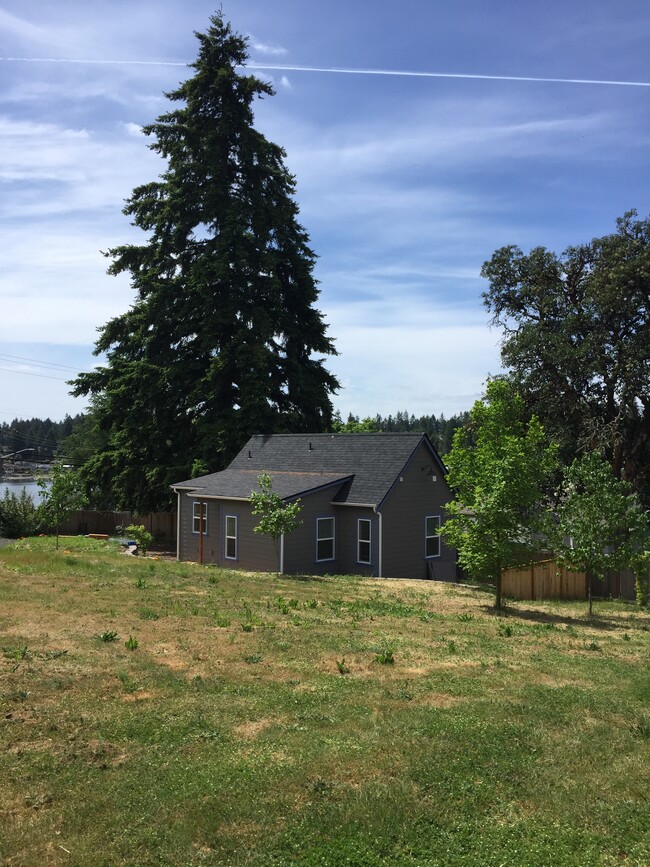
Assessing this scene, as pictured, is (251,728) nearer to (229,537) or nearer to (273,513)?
(273,513)

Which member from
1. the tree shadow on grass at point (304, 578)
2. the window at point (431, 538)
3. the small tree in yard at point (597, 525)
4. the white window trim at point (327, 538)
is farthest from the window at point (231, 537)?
the small tree in yard at point (597, 525)

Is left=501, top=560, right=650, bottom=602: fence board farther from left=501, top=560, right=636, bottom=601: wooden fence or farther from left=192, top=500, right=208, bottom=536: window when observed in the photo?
left=192, top=500, right=208, bottom=536: window

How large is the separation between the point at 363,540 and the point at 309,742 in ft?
62.5

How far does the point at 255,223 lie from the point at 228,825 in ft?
122

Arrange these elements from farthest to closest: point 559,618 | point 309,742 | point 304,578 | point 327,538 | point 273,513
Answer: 1. point 327,538
2. point 273,513
3. point 304,578
4. point 559,618
5. point 309,742

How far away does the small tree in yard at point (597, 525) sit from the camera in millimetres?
21641

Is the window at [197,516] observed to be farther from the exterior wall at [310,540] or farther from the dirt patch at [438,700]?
the dirt patch at [438,700]

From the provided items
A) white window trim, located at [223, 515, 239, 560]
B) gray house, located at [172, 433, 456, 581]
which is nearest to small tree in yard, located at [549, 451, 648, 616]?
gray house, located at [172, 433, 456, 581]

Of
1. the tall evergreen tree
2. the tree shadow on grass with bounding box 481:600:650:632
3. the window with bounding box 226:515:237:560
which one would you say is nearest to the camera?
the tree shadow on grass with bounding box 481:600:650:632

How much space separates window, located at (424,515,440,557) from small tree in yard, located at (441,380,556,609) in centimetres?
825

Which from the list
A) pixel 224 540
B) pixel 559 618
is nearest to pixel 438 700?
pixel 559 618

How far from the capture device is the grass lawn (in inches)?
260

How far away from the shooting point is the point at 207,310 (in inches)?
1523

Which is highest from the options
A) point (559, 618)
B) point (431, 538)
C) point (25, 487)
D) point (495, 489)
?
point (25, 487)
